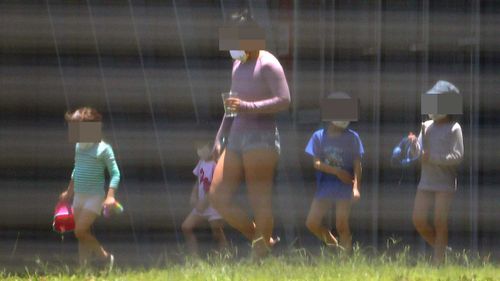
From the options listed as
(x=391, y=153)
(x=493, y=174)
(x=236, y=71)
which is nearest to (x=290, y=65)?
(x=236, y=71)

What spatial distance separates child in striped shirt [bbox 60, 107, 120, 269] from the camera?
3297mm

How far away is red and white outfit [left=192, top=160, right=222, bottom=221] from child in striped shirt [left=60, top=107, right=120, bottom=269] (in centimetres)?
25

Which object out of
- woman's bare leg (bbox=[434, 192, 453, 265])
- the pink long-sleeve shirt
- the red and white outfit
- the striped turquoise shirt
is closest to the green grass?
woman's bare leg (bbox=[434, 192, 453, 265])

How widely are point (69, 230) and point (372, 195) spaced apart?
906 millimetres

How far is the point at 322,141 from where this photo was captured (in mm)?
3520

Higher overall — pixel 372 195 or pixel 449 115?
pixel 449 115

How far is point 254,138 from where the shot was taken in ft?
11.4

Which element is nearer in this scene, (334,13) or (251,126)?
(334,13)

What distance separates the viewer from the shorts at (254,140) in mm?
3400

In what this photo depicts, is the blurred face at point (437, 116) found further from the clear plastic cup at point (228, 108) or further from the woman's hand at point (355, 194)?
the clear plastic cup at point (228, 108)

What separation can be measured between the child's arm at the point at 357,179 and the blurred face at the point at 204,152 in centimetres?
44

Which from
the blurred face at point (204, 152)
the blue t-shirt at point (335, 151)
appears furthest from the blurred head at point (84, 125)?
the blue t-shirt at point (335, 151)

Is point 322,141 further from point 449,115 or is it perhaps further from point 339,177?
point 449,115

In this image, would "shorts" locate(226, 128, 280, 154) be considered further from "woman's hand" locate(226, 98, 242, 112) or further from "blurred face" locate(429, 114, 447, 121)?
"blurred face" locate(429, 114, 447, 121)
